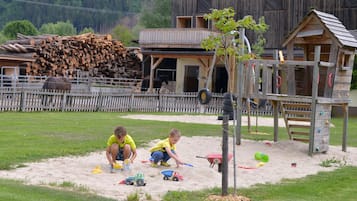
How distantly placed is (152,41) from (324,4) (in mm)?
12053

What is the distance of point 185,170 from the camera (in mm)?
12195

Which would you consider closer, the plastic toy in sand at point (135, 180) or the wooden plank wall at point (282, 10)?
the plastic toy in sand at point (135, 180)

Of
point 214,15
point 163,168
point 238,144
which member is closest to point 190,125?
point 238,144

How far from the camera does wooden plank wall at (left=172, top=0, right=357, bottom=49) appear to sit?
139 ft

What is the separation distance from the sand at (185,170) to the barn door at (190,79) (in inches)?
1173

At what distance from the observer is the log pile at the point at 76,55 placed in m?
41.6

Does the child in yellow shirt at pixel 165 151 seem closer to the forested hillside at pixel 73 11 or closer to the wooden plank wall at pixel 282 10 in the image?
the wooden plank wall at pixel 282 10

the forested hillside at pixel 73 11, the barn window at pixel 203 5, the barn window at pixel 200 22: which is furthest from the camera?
the forested hillside at pixel 73 11

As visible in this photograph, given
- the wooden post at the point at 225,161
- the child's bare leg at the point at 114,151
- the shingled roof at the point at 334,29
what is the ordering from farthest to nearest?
the shingled roof at the point at 334,29 < the child's bare leg at the point at 114,151 < the wooden post at the point at 225,161

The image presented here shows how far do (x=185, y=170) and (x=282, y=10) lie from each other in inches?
1349

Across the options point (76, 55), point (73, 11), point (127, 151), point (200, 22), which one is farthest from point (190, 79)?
point (73, 11)

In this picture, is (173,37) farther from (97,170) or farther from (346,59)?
(97,170)

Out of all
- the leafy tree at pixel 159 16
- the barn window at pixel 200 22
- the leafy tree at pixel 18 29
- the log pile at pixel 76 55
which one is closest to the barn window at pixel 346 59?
the log pile at pixel 76 55

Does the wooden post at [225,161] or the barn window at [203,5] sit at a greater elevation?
the barn window at [203,5]
